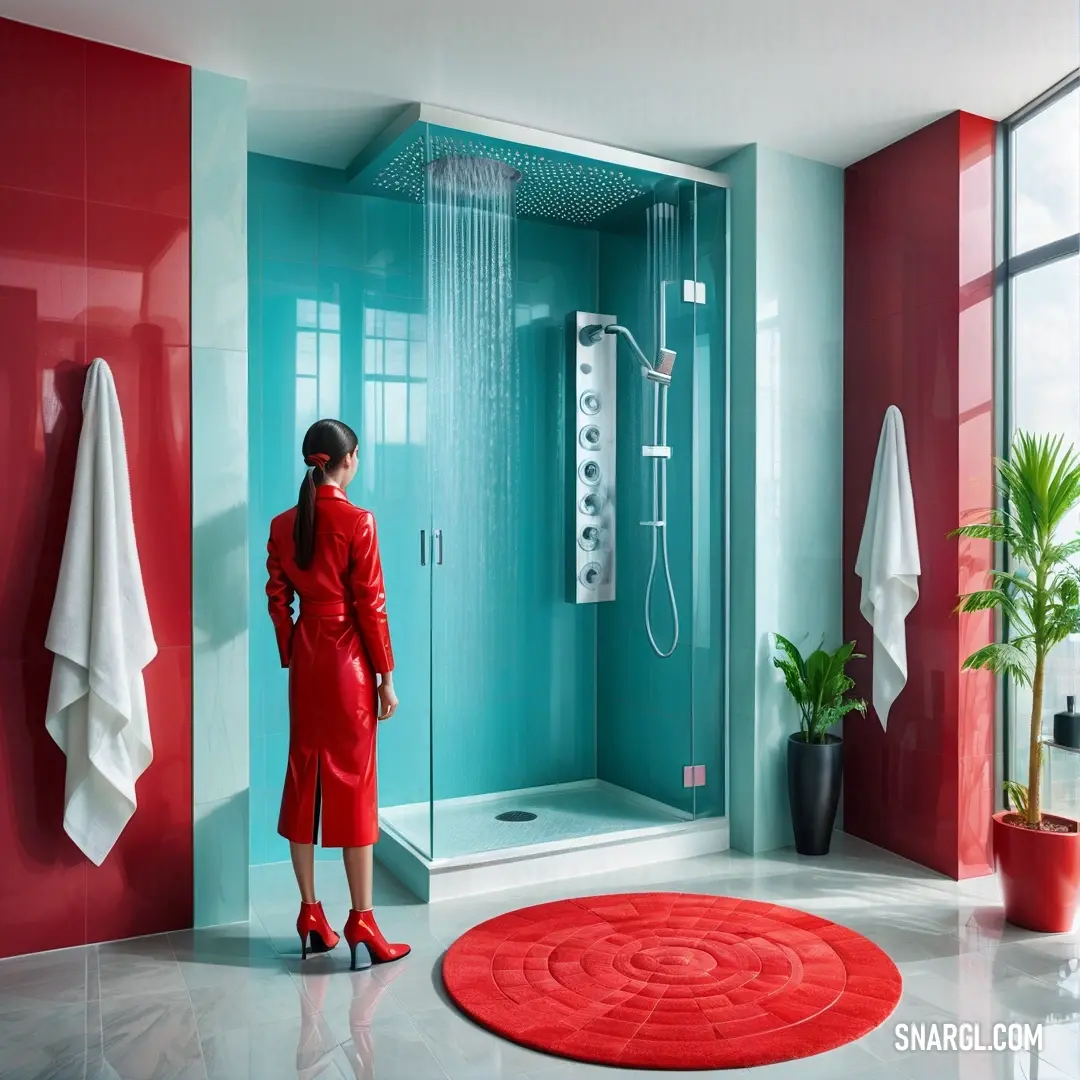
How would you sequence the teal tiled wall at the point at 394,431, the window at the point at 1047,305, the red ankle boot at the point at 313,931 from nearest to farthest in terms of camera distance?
the red ankle boot at the point at 313,931 < the window at the point at 1047,305 < the teal tiled wall at the point at 394,431

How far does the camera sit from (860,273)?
156 inches

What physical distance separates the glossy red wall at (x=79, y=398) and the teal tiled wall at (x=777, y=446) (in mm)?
2004

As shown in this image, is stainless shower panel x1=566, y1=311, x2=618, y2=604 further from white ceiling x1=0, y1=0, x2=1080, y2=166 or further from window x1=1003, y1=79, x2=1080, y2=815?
window x1=1003, y1=79, x2=1080, y2=815

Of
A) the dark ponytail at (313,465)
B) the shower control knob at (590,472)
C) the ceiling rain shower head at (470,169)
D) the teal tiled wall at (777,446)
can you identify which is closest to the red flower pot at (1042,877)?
the teal tiled wall at (777,446)

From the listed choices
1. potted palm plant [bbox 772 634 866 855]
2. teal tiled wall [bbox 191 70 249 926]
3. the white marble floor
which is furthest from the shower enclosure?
teal tiled wall [bbox 191 70 249 926]

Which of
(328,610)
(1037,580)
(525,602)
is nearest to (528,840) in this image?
(525,602)

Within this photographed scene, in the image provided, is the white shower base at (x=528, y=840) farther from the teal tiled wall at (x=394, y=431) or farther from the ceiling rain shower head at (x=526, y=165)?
the ceiling rain shower head at (x=526, y=165)

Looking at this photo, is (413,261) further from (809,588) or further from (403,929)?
(403,929)

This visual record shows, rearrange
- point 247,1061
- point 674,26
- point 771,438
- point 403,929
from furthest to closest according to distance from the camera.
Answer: point 771,438 < point 403,929 < point 674,26 < point 247,1061

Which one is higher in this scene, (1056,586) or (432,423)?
(432,423)

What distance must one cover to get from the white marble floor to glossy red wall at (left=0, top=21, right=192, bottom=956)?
0.23 metres

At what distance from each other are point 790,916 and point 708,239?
8.05 ft

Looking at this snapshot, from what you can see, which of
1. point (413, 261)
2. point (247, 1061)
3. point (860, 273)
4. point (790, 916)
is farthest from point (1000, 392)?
point (247, 1061)
